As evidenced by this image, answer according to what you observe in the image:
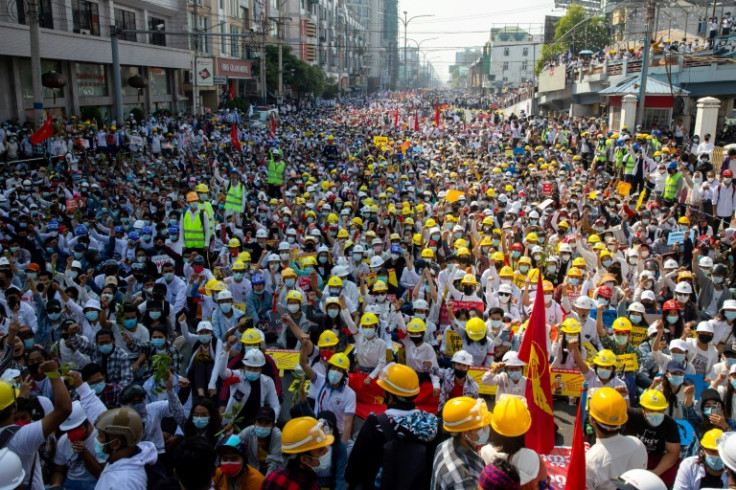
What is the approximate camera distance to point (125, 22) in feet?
110

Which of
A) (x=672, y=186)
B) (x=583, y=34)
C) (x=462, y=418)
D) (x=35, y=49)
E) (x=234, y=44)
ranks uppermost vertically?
(x=583, y=34)

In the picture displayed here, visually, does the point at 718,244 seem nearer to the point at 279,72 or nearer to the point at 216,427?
the point at 216,427

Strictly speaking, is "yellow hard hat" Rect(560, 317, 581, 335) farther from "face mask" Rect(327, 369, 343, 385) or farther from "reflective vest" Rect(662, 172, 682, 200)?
"reflective vest" Rect(662, 172, 682, 200)

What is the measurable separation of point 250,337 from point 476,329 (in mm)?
2527

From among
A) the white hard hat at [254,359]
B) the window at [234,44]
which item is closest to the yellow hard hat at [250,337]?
the white hard hat at [254,359]

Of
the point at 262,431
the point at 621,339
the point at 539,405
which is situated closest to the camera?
the point at 262,431

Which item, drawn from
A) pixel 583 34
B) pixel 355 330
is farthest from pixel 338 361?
pixel 583 34

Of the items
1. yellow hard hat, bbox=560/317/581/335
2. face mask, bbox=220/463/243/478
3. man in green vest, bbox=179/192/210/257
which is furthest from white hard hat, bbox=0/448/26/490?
man in green vest, bbox=179/192/210/257

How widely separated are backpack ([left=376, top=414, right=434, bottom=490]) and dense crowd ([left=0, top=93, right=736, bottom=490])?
0.04ft

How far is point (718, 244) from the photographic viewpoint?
10.9 meters

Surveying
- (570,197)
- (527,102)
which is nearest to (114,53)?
(570,197)

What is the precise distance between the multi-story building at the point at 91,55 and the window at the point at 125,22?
5 cm

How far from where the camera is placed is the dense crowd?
3.85 meters

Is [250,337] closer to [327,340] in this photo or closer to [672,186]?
[327,340]
